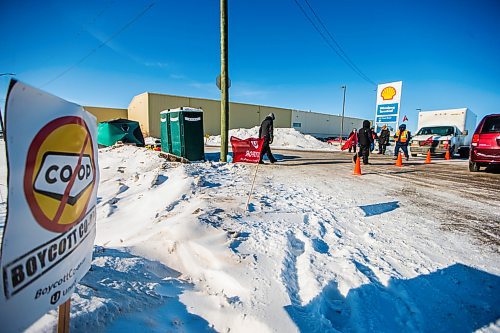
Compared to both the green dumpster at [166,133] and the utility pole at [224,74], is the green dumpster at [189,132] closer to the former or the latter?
the green dumpster at [166,133]

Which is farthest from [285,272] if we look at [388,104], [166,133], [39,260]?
[388,104]

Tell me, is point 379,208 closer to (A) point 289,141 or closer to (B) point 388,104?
(B) point 388,104

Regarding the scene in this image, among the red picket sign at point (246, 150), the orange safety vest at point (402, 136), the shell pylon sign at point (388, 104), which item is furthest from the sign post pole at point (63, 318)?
the shell pylon sign at point (388, 104)

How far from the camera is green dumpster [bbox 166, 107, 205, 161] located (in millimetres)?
9102

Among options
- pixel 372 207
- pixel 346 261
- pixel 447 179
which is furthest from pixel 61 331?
pixel 447 179

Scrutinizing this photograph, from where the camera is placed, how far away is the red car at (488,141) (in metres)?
7.40

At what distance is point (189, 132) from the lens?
9.16 meters

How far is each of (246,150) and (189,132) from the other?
7.22 feet

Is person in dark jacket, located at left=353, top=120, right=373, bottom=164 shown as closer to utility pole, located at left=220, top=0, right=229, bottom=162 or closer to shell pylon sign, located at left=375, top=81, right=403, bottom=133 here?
utility pole, located at left=220, top=0, right=229, bottom=162

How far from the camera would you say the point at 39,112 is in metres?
0.94

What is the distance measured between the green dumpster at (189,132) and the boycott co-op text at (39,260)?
8123 millimetres

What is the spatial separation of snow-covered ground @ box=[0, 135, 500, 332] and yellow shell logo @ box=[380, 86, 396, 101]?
1884 cm

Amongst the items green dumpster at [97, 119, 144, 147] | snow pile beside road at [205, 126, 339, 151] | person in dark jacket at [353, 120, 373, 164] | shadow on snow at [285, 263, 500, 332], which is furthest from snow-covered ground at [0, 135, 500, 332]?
snow pile beside road at [205, 126, 339, 151]

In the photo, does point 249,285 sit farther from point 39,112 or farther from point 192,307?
point 39,112
